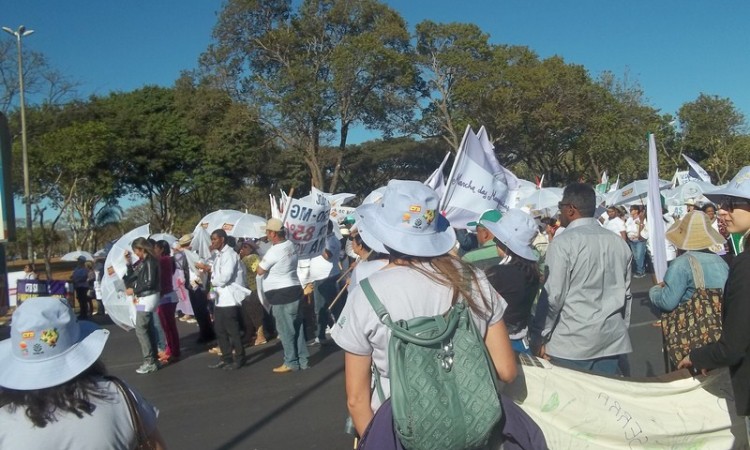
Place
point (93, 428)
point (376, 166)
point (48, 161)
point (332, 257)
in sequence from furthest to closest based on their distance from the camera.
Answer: point (376, 166) → point (48, 161) → point (332, 257) → point (93, 428)

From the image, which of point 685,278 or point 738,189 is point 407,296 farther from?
point 685,278

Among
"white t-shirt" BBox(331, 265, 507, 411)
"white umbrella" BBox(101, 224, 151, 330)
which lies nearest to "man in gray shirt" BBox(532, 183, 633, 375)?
"white t-shirt" BBox(331, 265, 507, 411)

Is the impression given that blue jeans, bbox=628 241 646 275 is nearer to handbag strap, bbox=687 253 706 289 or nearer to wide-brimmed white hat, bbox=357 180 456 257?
handbag strap, bbox=687 253 706 289

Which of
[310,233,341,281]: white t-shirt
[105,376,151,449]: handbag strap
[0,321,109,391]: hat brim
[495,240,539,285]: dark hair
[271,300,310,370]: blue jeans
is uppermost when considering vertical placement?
[0,321,109,391]: hat brim

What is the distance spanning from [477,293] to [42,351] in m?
1.45

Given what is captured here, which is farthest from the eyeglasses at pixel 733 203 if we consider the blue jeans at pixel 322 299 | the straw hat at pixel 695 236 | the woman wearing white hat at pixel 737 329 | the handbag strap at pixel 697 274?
the blue jeans at pixel 322 299

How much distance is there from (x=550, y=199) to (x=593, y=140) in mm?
24638

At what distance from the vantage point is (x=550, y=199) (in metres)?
16.8

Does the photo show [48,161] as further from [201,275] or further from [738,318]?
[738,318]

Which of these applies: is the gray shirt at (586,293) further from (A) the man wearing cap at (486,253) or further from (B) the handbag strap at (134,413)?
(B) the handbag strap at (134,413)

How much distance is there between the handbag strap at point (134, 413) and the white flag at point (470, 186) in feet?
13.5

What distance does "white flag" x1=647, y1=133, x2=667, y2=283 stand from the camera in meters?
4.55

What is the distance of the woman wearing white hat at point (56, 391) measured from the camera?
7.58 ft

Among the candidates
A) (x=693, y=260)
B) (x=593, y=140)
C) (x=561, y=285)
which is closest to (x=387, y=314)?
(x=561, y=285)
